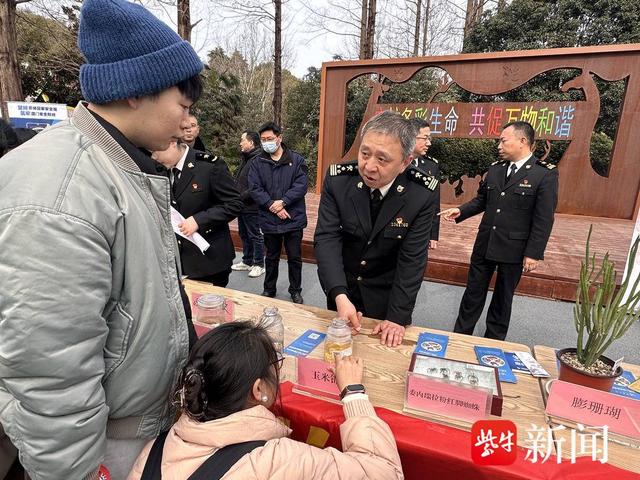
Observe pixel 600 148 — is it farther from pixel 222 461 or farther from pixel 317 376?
pixel 222 461

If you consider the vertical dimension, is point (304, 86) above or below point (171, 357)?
above

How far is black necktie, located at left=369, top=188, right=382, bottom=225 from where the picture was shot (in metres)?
1.73

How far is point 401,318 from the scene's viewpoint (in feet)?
5.16

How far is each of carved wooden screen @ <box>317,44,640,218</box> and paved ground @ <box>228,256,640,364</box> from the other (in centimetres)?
307

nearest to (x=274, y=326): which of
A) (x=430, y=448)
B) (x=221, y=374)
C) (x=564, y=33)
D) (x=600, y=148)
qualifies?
(x=221, y=374)

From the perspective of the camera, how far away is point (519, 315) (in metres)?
3.37

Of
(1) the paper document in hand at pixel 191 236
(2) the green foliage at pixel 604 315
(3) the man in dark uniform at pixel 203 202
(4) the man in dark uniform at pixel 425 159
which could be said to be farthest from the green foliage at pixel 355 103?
(2) the green foliage at pixel 604 315

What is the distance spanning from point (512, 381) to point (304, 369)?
66cm

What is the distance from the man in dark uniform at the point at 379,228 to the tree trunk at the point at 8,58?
6.46 metres

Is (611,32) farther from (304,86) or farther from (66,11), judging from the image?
(66,11)

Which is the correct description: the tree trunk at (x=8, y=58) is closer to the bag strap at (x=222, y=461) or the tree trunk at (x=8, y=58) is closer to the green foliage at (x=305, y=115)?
the bag strap at (x=222, y=461)

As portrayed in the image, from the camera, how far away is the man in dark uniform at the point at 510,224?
8.66ft

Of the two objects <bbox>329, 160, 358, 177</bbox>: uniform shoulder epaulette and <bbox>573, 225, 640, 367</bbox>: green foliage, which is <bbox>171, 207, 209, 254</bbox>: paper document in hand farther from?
<bbox>573, 225, 640, 367</bbox>: green foliage

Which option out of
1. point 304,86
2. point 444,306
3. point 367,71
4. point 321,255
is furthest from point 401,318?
point 304,86
